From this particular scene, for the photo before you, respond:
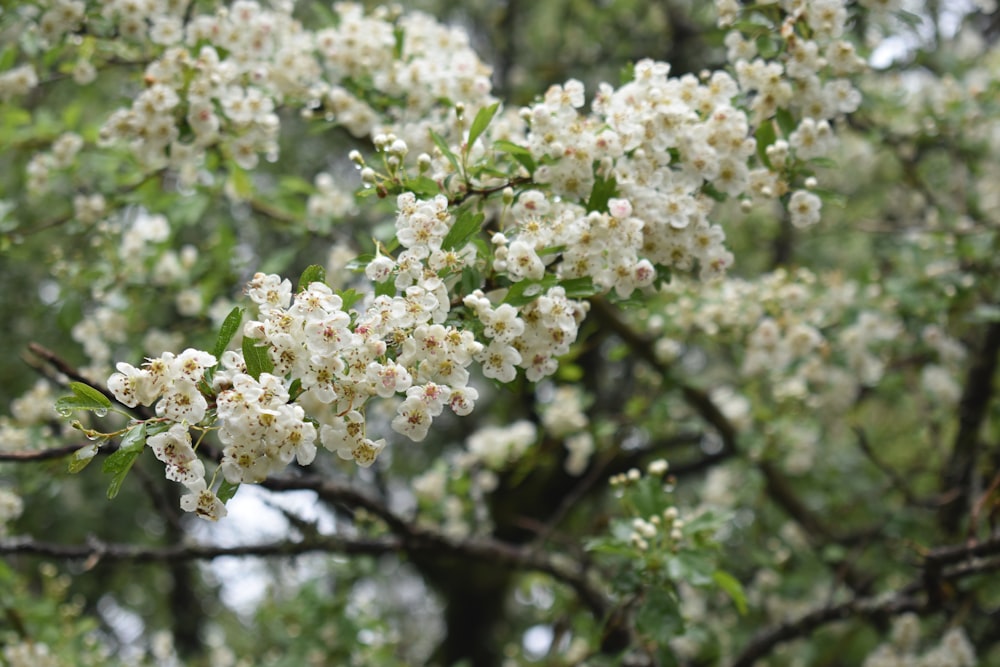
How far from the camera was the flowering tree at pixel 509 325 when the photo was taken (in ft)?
5.87

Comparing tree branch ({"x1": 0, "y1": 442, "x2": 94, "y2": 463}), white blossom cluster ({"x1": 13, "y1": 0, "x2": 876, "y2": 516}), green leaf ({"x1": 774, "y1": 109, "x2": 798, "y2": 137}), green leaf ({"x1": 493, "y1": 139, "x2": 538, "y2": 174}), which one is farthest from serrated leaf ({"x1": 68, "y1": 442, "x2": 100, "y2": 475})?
green leaf ({"x1": 774, "y1": 109, "x2": 798, "y2": 137})

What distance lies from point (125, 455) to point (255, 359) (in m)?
0.28

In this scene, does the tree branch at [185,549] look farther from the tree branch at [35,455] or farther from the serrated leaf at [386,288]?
the serrated leaf at [386,288]

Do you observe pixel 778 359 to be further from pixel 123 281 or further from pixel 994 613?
pixel 123 281

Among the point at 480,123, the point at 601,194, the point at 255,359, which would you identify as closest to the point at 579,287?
the point at 601,194

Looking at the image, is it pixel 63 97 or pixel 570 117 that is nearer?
pixel 570 117

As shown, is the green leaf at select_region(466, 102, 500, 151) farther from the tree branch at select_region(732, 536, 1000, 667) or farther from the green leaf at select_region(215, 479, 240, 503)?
the tree branch at select_region(732, 536, 1000, 667)

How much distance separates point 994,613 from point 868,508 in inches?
47.9

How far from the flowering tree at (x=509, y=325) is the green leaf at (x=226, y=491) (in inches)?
0.8

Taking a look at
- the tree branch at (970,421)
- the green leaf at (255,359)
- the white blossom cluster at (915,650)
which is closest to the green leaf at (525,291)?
the green leaf at (255,359)

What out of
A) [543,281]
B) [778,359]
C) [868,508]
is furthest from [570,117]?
[868,508]

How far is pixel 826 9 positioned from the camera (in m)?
2.38

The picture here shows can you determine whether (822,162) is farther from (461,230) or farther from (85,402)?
(85,402)

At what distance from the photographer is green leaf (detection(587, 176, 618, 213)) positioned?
202cm
